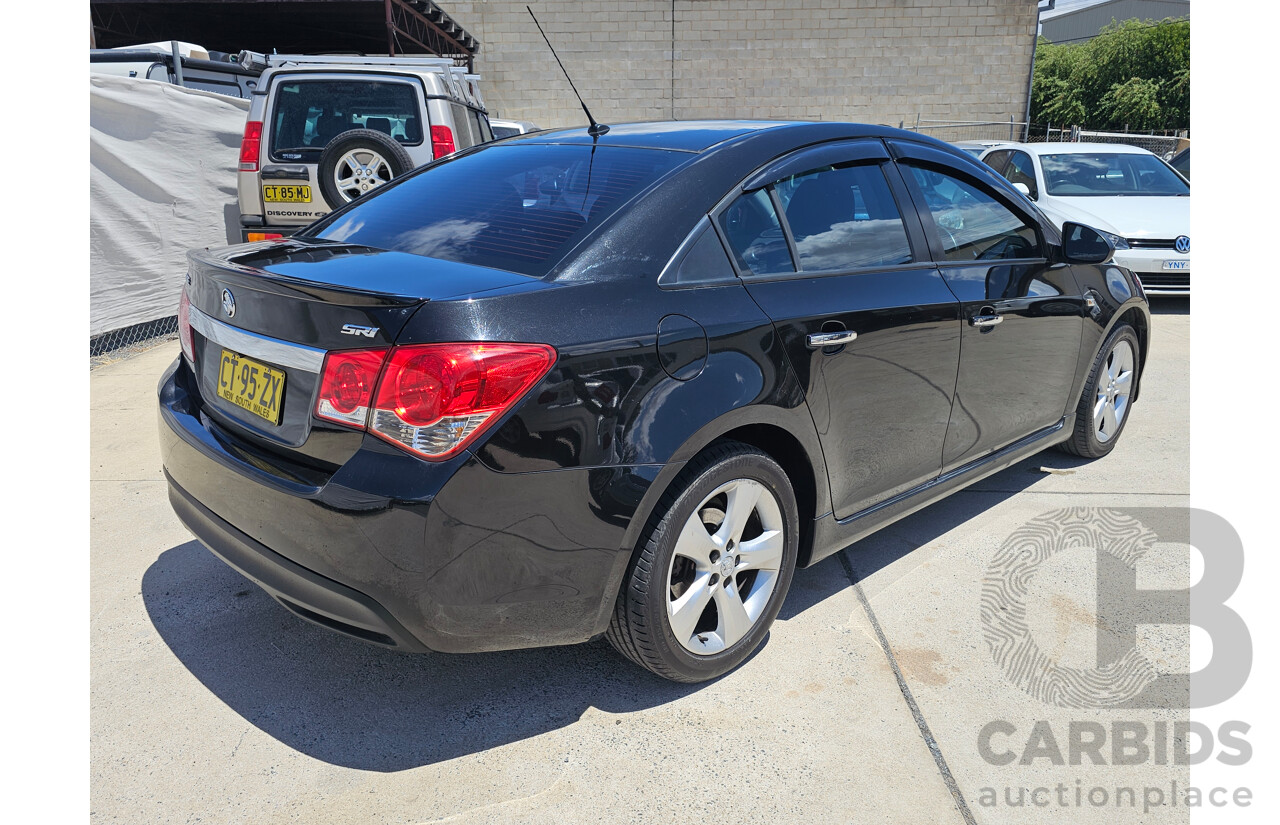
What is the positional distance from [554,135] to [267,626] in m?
1.99

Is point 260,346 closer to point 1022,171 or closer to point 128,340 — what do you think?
point 128,340

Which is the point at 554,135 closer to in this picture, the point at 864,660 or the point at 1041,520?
the point at 864,660

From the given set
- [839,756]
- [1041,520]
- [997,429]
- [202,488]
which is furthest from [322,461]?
[1041,520]

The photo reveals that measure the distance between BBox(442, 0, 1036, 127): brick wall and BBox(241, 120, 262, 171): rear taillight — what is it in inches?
745

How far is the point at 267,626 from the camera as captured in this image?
9.56 feet

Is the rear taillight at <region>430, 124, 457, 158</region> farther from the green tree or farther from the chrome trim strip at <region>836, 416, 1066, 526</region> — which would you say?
the green tree

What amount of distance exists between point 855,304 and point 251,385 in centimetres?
178

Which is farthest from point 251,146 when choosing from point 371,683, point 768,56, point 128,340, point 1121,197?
point 768,56

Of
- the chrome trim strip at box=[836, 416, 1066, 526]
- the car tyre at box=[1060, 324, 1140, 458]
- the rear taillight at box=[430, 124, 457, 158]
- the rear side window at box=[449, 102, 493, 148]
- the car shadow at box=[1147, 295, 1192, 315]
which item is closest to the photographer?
the chrome trim strip at box=[836, 416, 1066, 526]

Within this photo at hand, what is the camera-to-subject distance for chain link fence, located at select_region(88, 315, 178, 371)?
6305 millimetres

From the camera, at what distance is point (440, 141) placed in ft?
22.8

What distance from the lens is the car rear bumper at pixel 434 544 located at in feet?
6.53

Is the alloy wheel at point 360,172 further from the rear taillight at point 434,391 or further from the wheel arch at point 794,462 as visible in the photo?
the rear taillight at point 434,391

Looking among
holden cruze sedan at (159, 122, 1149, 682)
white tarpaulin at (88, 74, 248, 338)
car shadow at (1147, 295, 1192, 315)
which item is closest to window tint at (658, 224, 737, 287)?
holden cruze sedan at (159, 122, 1149, 682)
